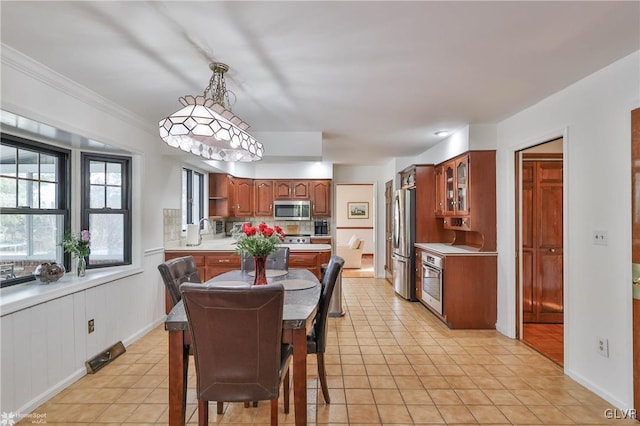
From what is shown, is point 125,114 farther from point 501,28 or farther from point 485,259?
point 485,259

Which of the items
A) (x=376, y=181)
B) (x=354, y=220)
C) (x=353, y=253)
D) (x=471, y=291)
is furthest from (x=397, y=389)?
(x=354, y=220)

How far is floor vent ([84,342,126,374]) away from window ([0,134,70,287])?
834 mm

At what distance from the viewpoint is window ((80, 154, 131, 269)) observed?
3147 mm

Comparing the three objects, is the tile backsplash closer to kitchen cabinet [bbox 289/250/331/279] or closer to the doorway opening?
kitchen cabinet [bbox 289/250/331/279]

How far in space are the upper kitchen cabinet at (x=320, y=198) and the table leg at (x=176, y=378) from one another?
479cm

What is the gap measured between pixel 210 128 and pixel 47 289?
1739 millimetres

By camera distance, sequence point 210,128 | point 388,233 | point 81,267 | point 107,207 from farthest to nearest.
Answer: point 388,233 < point 107,207 < point 81,267 < point 210,128

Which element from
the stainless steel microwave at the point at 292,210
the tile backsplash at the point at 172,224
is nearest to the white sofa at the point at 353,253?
the stainless steel microwave at the point at 292,210

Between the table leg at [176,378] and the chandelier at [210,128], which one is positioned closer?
the table leg at [176,378]

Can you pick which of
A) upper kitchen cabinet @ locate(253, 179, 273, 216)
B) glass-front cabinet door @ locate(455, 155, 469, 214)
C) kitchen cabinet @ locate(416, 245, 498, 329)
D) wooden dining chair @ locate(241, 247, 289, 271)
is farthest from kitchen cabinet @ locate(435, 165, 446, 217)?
upper kitchen cabinet @ locate(253, 179, 273, 216)

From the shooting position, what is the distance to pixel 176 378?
5.71 feet

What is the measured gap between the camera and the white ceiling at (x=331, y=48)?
1661mm

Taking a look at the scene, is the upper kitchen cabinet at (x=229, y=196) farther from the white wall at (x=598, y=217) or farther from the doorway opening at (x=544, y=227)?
the white wall at (x=598, y=217)

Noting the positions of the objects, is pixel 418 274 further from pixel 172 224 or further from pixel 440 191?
pixel 172 224
